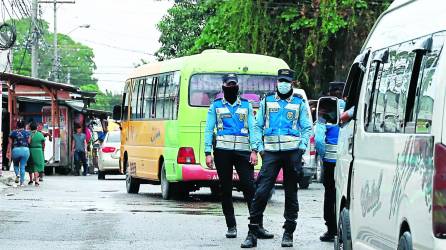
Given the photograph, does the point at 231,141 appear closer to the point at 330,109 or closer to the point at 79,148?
the point at 330,109

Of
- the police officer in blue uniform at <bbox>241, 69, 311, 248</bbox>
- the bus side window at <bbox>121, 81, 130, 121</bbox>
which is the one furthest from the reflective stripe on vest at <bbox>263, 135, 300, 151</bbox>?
the bus side window at <bbox>121, 81, 130, 121</bbox>

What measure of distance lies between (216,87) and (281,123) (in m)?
7.83

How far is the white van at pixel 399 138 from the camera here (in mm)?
6230

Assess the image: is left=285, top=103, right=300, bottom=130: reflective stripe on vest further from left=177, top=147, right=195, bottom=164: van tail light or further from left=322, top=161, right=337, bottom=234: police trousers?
left=177, top=147, right=195, bottom=164: van tail light

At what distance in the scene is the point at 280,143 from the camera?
11969mm

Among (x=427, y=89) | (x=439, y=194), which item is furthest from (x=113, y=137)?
(x=439, y=194)

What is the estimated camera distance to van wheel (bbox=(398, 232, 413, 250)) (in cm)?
670

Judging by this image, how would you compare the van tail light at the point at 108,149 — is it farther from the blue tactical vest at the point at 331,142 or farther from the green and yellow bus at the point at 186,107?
the blue tactical vest at the point at 331,142

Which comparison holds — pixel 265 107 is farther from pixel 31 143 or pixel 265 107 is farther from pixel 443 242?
pixel 31 143

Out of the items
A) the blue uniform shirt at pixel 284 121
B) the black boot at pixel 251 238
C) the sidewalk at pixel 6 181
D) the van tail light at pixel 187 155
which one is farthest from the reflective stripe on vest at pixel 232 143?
the sidewalk at pixel 6 181

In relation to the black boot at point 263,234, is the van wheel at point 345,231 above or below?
above

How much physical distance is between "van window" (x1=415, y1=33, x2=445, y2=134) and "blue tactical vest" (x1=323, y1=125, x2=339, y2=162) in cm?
539

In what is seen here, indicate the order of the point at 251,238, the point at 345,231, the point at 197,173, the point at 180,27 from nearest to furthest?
the point at 345,231 → the point at 251,238 → the point at 197,173 → the point at 180,27

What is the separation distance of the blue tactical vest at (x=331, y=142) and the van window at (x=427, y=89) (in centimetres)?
539
